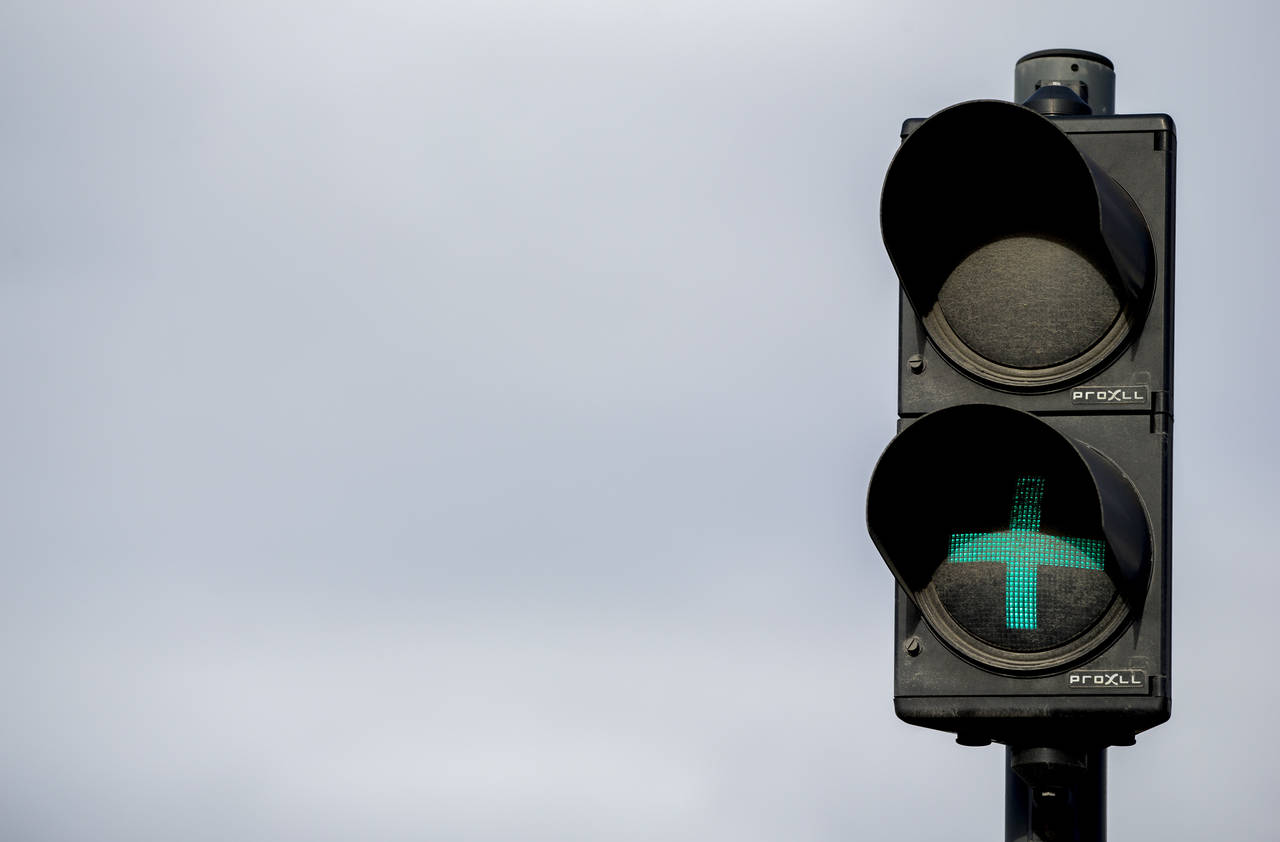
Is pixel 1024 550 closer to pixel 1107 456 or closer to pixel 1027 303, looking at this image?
pixel 1107 456

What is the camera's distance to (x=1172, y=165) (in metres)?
4.58

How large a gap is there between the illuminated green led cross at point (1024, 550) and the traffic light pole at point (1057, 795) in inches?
11.5

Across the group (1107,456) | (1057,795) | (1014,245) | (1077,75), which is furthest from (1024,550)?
(1077,75)

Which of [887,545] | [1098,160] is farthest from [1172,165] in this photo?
[887,545]

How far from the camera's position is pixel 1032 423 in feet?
14.1

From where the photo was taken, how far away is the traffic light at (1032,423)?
4289mm

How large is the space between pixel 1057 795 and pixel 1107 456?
2.39 feet

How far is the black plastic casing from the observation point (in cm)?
426

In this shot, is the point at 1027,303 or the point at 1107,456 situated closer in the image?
the point at 1107,456

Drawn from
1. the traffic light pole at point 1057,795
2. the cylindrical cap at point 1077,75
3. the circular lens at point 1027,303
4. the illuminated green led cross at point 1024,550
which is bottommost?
the traffic light pole at point 1057,795

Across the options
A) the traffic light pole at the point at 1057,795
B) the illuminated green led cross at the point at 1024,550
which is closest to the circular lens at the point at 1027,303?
the illuminated green led cross at the point at 1024,550

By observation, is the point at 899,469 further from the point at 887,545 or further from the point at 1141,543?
the point at 1141,543

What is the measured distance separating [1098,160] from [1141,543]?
2.87 ft

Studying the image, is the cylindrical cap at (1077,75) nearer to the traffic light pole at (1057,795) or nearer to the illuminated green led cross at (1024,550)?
the illuminated green led cross at (1024,550)
